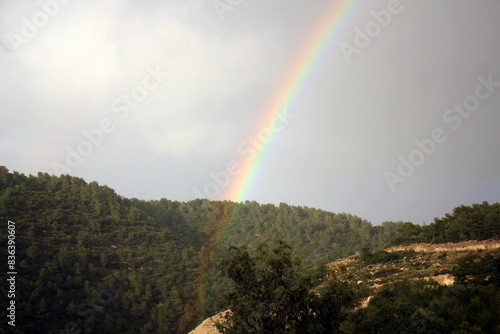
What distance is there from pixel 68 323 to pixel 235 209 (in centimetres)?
8389

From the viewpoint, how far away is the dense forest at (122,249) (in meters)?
A: 49.7

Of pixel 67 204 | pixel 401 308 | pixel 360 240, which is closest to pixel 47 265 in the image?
pixel 67 204

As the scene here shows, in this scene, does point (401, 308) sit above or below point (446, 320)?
above

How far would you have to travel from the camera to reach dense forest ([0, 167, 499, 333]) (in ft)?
163

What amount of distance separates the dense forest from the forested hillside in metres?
0.19

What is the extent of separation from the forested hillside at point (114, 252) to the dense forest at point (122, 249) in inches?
7.6

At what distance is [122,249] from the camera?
2972 inches

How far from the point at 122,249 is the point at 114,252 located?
2.61m

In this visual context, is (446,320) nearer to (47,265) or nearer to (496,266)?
(496,266)

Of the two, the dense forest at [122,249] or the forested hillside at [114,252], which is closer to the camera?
the dense forest at [122,249]

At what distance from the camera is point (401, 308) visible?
1642 centimetres

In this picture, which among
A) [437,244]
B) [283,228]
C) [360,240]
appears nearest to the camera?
[437,244]

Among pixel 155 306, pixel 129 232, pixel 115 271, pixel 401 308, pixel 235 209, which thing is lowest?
pixel 401 308

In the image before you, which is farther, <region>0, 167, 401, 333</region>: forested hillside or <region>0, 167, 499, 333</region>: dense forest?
<region>0, 167, 401, 333</region>: forested hillside
